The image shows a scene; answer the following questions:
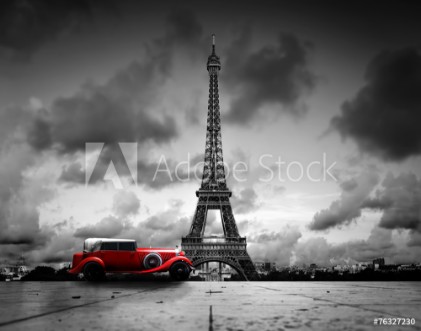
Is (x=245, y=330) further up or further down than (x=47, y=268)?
further up

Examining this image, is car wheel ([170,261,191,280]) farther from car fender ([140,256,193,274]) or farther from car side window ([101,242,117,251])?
car side window ([101,242,117,251])

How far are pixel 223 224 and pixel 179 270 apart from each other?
180 ft

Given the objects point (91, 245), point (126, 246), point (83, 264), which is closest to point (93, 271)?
point (83, 264)

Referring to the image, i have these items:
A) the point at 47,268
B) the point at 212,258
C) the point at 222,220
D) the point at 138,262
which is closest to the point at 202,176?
the point at 222,220

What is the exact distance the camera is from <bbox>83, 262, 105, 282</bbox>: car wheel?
1361 centimetres

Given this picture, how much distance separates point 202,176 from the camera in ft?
243

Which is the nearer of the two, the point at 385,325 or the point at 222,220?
the point at 385,325

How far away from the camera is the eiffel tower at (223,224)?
216 feet

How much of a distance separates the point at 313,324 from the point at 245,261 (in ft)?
214

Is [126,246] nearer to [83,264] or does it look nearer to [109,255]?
[109,255]

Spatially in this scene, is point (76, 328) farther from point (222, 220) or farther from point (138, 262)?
point (222, 220)

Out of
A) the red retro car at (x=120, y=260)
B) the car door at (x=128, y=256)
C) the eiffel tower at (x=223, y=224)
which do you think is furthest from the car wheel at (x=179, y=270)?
the eiffel tower at (x=223, y=224)

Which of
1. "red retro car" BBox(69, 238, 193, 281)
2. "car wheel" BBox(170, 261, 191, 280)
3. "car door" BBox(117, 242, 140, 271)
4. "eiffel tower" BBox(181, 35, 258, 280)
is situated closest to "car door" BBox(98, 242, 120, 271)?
"red retro car" BBox(69, 238, 193, 281)

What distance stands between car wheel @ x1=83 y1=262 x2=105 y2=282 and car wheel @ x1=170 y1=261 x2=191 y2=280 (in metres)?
2.44
